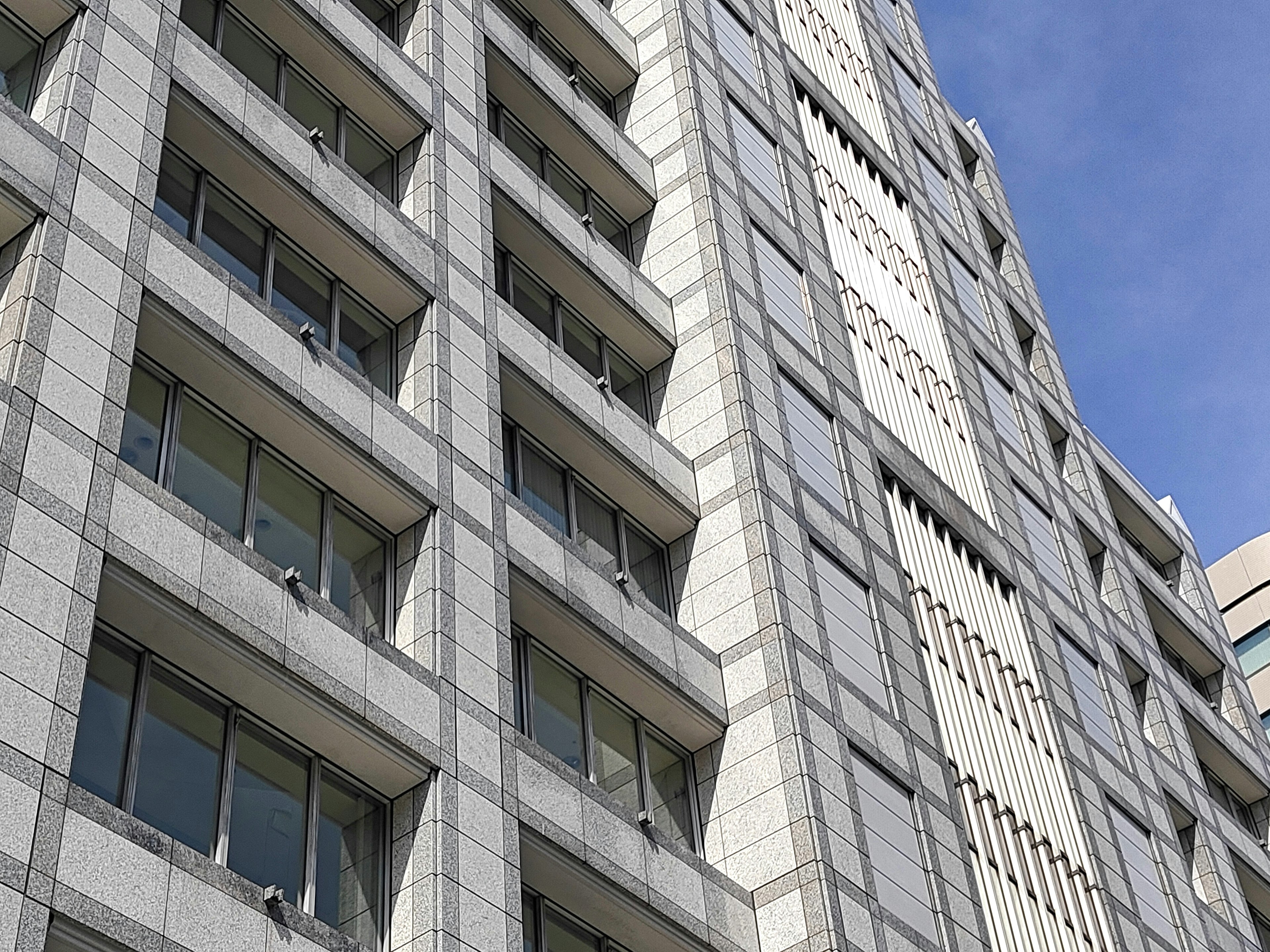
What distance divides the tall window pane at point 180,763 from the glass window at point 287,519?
3.07m

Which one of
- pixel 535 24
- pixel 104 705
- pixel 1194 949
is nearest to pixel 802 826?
pixel 104 705

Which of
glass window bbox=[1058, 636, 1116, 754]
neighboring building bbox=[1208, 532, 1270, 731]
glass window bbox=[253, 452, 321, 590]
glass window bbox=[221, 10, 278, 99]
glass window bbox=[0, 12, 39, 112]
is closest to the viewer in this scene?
glass window bbox=[253, 452, 321, 590]

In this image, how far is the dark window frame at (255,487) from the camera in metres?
24.0

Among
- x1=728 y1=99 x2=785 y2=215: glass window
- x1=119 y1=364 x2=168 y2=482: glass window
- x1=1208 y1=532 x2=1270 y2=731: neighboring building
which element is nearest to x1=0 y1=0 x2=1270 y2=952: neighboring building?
x1=119 y1=364 x2=168 y2=482: glass window

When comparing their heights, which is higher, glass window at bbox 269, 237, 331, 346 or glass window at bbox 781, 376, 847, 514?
glass window at bbox 781, 376, 847, 514

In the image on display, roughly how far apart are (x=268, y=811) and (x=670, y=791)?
31.4 ft

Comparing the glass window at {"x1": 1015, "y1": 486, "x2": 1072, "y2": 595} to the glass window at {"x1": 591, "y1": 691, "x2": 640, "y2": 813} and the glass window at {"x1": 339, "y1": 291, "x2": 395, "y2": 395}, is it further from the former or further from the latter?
the glass window at {"x1": 339, "y1": 291, "x2": 395, "y2": 395}

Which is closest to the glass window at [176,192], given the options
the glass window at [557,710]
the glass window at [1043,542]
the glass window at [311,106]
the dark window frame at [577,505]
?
the glass window at [311,106]

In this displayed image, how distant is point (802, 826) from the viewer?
91.4 feet

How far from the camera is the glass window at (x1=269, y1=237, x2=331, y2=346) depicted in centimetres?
2852

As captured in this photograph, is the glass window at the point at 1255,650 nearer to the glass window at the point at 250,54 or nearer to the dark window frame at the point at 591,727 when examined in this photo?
the dark window frame at the point at 591,727

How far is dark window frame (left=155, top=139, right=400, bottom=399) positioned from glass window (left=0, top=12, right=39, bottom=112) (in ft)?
8.11

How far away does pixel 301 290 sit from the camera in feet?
95.2

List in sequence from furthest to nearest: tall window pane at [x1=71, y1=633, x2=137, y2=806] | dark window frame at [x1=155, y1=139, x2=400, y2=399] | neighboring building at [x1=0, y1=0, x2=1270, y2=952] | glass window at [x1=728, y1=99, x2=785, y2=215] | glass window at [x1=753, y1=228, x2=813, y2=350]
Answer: glass window at [x1=728, y1=99, x2=785, y2=215]
glass window at [x1=753, y1=228, x2=813, y2=350]
dark window frame at [x1=155, y1=139, x2=400, y2=399]
neighboring building at [x1=0, y1=0, x2=1270, y2=952]
tall window pane at [x1=71, y1=633, x2=137, y2=806]
